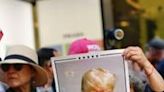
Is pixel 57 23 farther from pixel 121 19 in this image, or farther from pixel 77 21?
pixel 121 19

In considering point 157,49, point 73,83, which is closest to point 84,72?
point 73,83

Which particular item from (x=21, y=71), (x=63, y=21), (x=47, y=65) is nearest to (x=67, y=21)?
(x=63, y=21)

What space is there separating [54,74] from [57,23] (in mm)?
2226

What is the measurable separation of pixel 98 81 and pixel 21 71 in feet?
1.32

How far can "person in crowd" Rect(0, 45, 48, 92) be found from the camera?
199 cm

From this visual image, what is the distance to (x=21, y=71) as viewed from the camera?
6.64 ft

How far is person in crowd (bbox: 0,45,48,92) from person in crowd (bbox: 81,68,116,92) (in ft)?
1.00

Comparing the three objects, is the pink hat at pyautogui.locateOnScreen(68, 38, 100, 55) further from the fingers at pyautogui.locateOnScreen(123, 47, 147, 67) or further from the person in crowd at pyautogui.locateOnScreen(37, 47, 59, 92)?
the fingers at pyautogui.locateOnScreen(123, 47, 147, 67)

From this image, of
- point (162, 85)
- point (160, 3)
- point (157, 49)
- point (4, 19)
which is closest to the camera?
point (162, 85)

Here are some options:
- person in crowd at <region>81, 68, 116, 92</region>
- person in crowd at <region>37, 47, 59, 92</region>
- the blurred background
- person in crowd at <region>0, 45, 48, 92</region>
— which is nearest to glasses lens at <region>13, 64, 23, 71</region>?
person in crowd at <region>0, 45, 48, 92</region>

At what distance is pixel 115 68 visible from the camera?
1.89 m

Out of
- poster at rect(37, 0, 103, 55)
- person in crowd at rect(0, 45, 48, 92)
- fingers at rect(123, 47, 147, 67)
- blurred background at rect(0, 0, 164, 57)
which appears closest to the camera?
fingers at rect(123, 47, 147, 67)

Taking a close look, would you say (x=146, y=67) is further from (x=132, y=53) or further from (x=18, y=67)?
(x=18, y=67)

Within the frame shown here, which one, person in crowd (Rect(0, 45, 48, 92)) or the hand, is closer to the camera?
the hand
